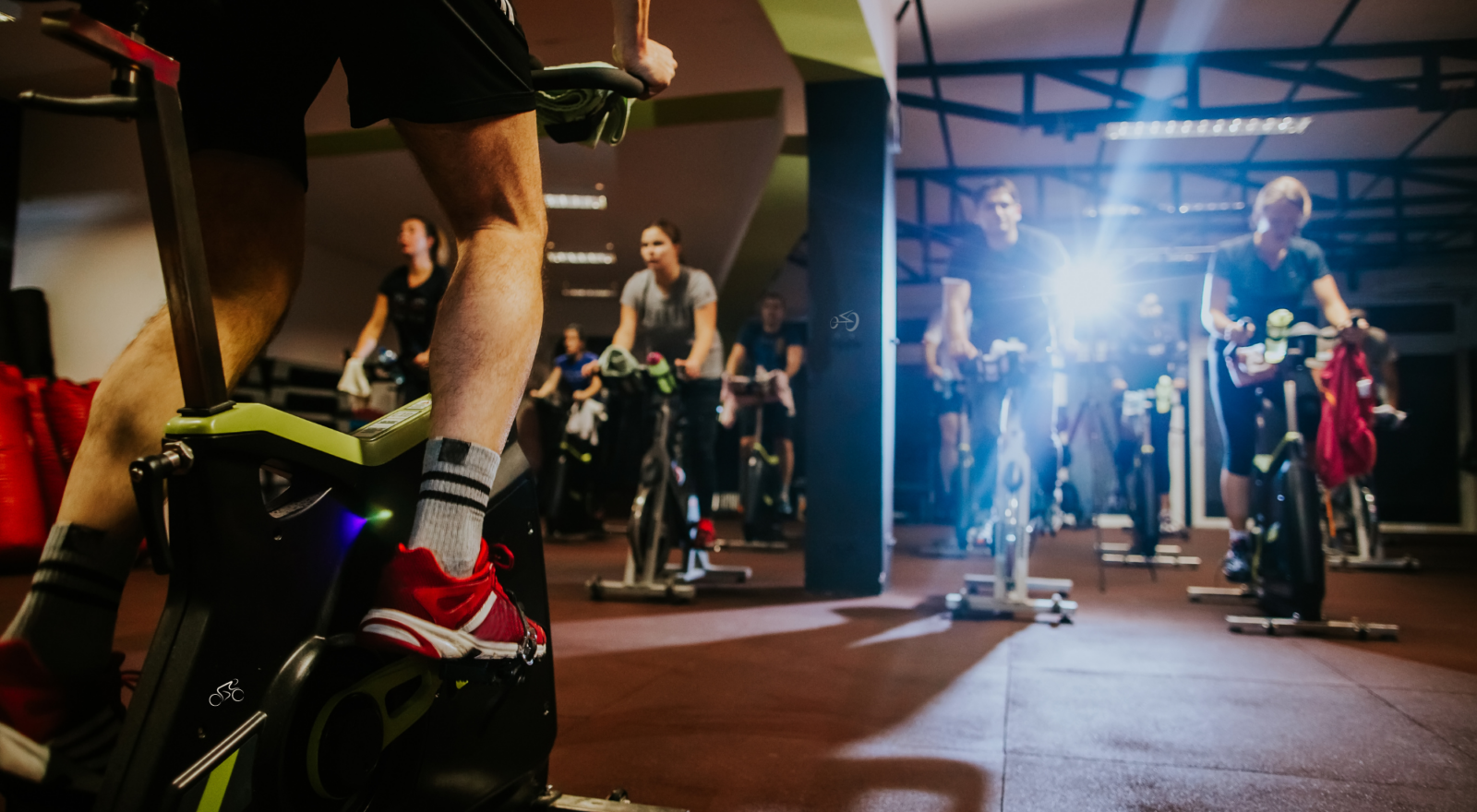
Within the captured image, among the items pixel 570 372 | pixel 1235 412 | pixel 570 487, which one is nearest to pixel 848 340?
pixel 1235 412

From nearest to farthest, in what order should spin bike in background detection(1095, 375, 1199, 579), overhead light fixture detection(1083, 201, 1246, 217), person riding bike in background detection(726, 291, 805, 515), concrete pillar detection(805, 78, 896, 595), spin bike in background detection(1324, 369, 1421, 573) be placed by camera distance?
1. concrete pillar detection(805, 78, 896, 595)
2. spin bike in background detection(1324, 369, 1421, 573)
3. spin bike in background detection(1095, 375, 1199, 579)
4. person riding bike in background detection(726, 291, 805, 515)
5. overhead light fixture detection(1083, 201, 1246, 217)

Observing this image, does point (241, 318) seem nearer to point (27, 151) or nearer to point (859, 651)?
point (859, 651)

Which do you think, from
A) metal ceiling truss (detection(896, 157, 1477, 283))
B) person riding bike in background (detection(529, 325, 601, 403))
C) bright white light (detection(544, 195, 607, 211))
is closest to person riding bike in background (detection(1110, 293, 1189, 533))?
metal ceiling truss (detection(896, 157, 1477, 283))

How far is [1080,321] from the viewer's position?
1107 cm

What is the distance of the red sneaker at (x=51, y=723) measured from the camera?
728 mm

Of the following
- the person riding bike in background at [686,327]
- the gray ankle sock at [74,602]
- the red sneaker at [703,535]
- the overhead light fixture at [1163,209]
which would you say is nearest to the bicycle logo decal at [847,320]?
the person riding bike in background at [686,327]

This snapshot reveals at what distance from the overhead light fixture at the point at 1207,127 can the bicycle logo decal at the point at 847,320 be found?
4317mm

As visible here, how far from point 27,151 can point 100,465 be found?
24.9ft

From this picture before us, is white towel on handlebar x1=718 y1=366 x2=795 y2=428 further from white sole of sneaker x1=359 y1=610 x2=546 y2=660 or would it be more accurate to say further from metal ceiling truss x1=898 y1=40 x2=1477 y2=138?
white sole of sneaker x1=359 y1=610 x2=546 y2=660

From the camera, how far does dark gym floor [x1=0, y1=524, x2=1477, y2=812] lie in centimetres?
147

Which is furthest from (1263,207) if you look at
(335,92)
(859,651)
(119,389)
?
(335,92)

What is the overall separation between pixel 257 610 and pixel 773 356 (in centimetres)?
601

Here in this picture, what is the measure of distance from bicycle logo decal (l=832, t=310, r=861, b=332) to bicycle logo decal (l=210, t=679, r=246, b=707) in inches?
143

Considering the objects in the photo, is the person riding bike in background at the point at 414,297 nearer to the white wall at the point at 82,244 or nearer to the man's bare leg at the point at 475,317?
the white wall at the point at 82,244
